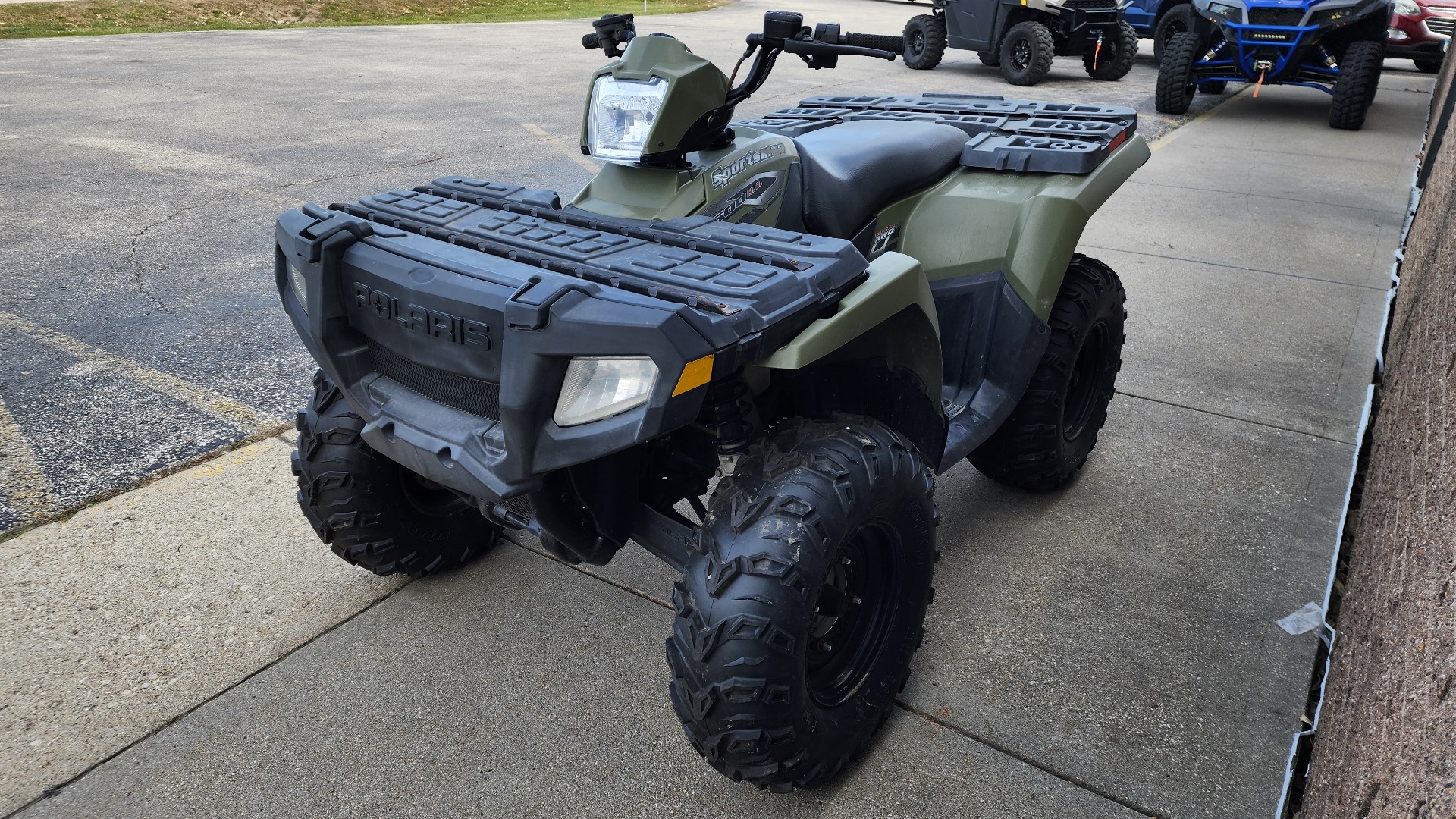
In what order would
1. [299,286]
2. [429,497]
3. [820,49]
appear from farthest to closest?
[429,497] → [820,49] → [299,286]

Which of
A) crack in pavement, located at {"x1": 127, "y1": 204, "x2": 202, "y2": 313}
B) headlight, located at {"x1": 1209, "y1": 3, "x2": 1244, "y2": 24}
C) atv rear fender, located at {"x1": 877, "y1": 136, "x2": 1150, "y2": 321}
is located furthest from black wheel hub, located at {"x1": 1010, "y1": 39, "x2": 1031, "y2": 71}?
atv rear fender, located at {"x1": 877, "y1": 136, "x2": 1150, "y2": 321}

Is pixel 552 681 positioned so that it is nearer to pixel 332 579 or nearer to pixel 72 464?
pixel 332 579

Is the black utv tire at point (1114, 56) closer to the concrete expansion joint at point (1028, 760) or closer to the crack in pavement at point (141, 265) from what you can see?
the crack in pavement at point (141, 265)

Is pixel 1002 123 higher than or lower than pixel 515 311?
higher

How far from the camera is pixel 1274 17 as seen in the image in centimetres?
1003

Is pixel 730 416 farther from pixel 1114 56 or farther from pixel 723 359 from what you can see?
pixel 1114 56

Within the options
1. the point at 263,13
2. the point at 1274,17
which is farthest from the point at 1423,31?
the point at 263,13

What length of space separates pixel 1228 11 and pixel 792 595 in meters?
10.4

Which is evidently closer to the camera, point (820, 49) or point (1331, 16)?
point (820, 49)

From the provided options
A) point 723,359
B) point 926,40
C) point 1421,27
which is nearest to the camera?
point 723,359

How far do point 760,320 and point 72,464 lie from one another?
9.95ft

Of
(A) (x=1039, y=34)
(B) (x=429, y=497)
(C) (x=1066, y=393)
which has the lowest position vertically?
(B) (x=429, y=497)

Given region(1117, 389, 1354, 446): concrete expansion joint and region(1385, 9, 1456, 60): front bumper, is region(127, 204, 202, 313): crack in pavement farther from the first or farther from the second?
region(1385, 9, 1456, 60): front bumper

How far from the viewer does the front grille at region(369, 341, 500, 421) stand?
2105 mm
